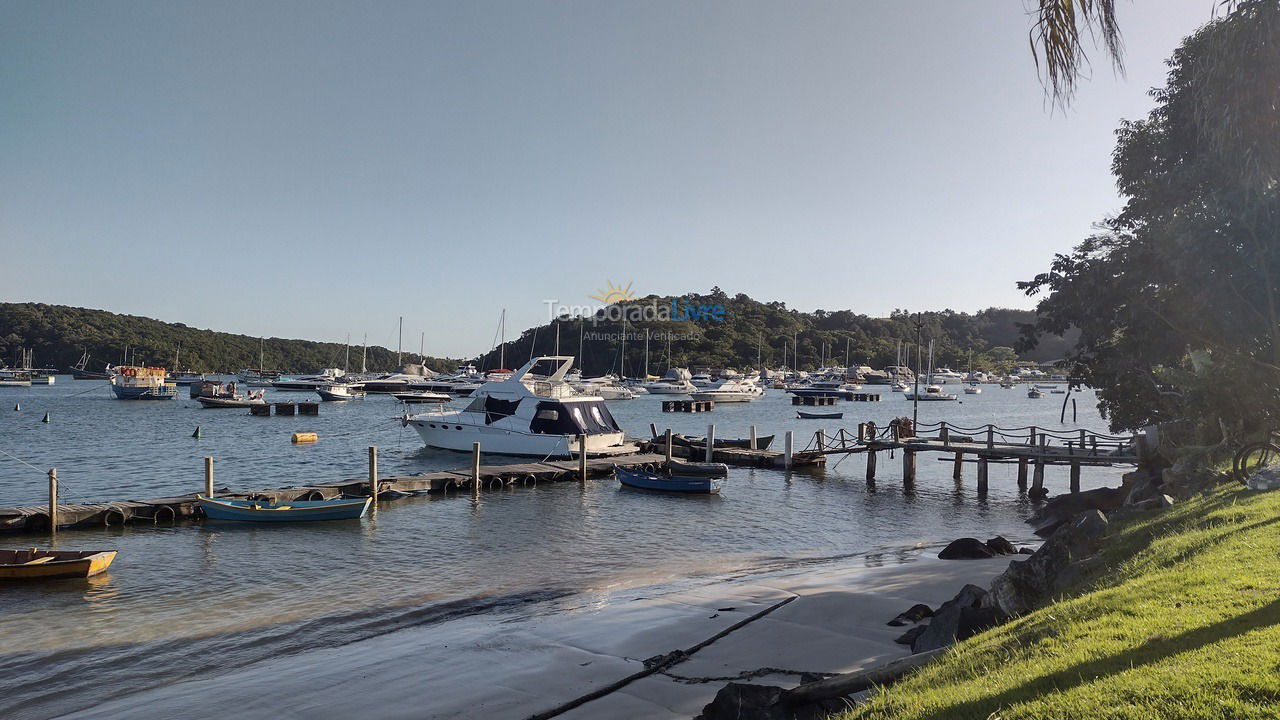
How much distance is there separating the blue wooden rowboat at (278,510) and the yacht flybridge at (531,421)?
1514cm

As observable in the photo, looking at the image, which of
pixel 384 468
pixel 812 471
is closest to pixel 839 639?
pixel 812 471

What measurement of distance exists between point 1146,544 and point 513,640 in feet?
33.5

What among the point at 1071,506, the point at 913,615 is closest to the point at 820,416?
the point at 1071,506

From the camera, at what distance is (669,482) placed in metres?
32.0

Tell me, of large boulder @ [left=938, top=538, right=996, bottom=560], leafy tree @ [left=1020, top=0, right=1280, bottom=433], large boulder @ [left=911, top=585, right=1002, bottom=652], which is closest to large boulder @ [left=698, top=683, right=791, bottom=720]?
large boulder @ [left=911, top=585, right=1002, bottom=652]

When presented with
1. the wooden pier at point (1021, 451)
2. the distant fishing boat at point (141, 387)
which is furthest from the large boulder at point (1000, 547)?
the distant fishing boat at point (141, 387)

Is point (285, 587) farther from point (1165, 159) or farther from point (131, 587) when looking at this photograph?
point (1165, 159)

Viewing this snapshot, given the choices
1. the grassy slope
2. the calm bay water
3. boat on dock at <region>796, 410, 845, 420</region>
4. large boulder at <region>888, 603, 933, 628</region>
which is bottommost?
the calm bay water

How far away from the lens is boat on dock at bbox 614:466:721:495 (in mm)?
31656

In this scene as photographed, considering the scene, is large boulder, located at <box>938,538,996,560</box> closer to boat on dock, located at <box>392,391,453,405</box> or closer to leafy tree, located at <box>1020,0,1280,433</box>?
leafy tree, located at <box>1020,0,1280,433</box>

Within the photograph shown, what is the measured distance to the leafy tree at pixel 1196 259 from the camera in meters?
12.6

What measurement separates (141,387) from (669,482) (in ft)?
322

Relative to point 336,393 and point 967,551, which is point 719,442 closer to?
point 967,551

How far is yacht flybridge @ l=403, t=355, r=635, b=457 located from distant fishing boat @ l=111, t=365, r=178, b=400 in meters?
77.8
